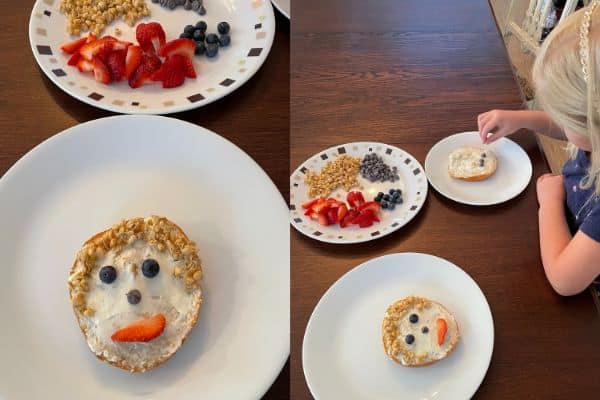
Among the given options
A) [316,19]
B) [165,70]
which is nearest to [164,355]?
[165,70]

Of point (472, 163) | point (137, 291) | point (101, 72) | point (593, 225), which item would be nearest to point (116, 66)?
point (101, 72)

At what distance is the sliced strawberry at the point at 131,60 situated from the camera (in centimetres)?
141

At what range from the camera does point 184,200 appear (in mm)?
1273

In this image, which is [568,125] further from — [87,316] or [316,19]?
[87,316]

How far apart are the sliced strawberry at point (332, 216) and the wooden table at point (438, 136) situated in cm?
Answer: 5

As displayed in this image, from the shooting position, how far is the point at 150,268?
3.57ft

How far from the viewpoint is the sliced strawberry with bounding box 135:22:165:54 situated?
1441mm

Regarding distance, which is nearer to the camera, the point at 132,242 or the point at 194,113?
the point at 132,242

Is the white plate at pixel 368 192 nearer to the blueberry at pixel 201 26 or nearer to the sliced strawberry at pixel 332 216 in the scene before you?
the sliced strawberry at pixel 332 216

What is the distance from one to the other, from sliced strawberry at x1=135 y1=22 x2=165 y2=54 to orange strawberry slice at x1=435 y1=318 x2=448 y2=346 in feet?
2.97

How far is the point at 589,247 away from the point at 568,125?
221 millimetres

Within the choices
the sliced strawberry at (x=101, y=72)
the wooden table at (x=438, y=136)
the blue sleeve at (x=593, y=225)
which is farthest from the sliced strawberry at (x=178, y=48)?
the blue sleeve at (x=593, y=225)

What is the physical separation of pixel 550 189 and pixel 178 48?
868mm

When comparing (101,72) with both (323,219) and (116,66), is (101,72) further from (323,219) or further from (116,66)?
(323,219)
